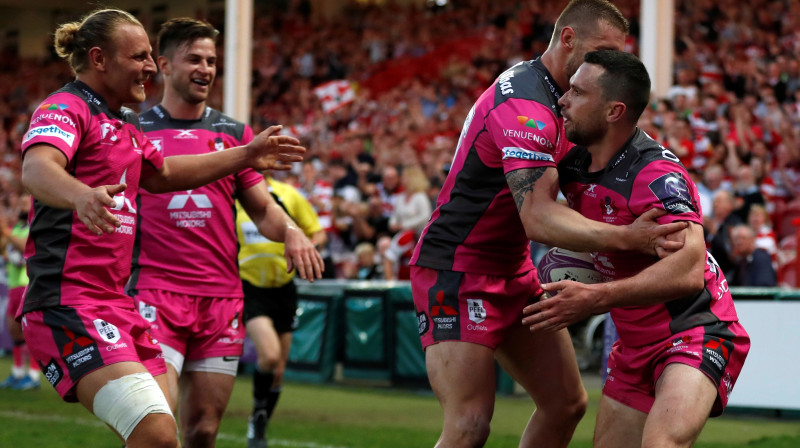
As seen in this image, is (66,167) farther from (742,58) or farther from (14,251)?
(742,58)

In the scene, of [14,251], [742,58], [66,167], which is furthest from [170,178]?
[742,58]

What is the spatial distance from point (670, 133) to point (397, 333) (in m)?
4.26

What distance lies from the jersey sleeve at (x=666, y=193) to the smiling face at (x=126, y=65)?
→ 7.56 ft

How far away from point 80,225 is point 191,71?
185cm

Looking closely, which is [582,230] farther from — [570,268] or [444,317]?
[444,317]

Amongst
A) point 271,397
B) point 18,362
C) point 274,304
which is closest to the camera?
point 271,397

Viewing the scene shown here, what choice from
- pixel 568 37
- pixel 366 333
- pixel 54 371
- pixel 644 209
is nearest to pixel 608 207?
pixel 644 209

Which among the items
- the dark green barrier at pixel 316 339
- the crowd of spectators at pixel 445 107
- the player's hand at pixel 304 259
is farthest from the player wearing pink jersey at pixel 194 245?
the dark green barrier at pixel 316 339

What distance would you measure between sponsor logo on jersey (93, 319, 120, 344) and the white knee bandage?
0.64 ft

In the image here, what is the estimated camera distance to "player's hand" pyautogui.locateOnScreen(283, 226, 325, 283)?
5.10 m

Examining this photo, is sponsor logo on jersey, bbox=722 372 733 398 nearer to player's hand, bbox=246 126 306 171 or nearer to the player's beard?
the player's beard

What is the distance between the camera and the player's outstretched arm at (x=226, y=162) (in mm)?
5148

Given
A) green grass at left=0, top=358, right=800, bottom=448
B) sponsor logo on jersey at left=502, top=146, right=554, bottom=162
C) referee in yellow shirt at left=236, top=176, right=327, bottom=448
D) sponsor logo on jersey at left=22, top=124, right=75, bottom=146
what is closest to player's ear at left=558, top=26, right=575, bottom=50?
sponsor logo on jersey at left=502, top=146, right=554, bottom=162

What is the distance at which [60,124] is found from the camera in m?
4.35
